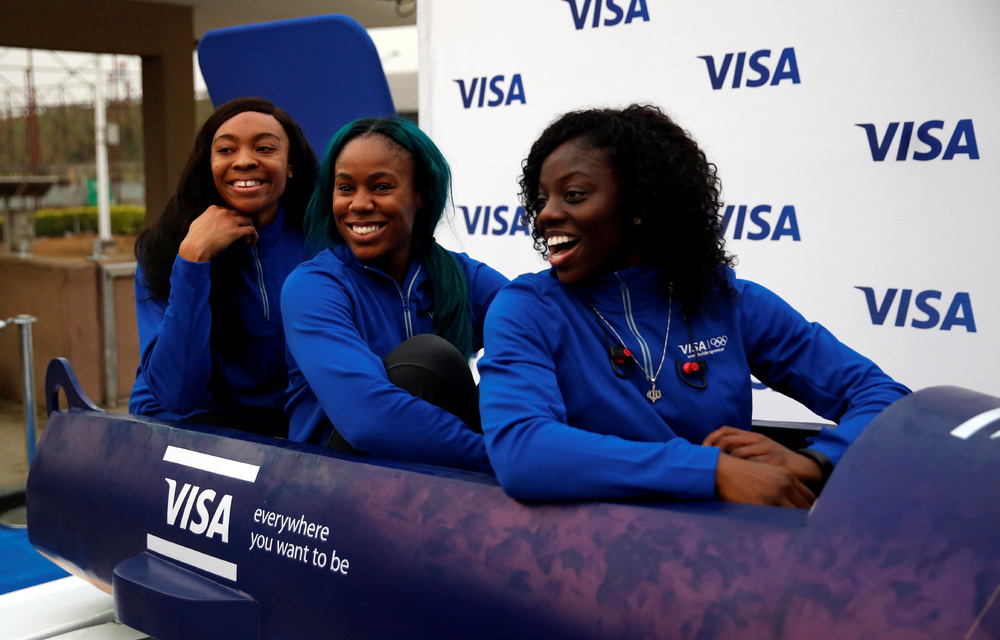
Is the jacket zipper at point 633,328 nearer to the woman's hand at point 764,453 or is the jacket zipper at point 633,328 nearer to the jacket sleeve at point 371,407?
the woman's hand at point 764,453

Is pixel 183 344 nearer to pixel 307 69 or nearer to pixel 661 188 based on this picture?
pixel 661 188

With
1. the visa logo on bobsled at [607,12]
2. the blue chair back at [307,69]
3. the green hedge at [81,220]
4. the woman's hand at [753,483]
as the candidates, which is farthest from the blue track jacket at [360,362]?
the green hedge at [81,220]

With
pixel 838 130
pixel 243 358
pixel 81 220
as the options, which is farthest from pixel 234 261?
pixel 81 220

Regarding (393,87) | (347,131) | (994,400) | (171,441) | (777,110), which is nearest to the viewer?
(994,400)

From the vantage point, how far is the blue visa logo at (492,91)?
122 inches

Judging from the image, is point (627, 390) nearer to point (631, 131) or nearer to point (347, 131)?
point (631, 131)

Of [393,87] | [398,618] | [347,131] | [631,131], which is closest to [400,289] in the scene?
[347,131]

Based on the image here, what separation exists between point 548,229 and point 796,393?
50 centimetres

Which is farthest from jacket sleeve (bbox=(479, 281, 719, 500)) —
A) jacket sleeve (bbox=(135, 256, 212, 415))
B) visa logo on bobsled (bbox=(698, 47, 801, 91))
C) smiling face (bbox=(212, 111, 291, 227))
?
visa logo on bobsled (bbox=(698, 47, 801, 91))

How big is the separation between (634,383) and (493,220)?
1.87m

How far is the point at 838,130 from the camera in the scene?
8.25ft

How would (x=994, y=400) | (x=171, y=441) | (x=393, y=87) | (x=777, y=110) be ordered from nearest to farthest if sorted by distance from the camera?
(x=994, y=400) → (x=171, y=441) → (x=777, y=110) → (x=393, y=87)

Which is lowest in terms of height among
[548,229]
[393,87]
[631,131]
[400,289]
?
[400,289]

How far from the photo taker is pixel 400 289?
1.78m
